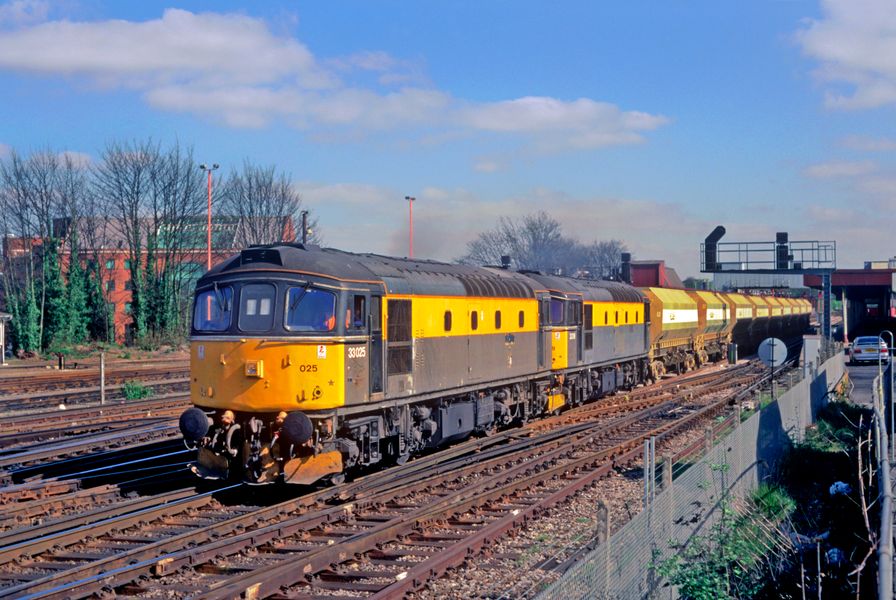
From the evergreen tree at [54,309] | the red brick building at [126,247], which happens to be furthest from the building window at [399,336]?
the red brick building at [126,247]

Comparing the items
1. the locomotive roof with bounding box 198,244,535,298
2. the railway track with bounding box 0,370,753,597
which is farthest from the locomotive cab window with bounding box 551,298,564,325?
the railway track with bounding box 0,370,753,597

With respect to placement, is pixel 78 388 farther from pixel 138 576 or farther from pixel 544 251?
pixel 544 251

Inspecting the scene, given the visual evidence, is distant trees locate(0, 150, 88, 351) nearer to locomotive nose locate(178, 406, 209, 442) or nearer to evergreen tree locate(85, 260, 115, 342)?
evergreen tree locate(85, 260, 115, 342)

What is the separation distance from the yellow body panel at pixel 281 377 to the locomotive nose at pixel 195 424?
16.3 inches

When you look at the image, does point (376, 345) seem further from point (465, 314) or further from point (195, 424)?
point (465, 314)

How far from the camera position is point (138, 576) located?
31.7 feet

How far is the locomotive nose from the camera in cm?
1320

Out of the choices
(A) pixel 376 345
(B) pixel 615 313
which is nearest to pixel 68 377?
(B) pixel 615 313

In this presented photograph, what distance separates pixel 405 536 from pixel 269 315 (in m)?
4.04

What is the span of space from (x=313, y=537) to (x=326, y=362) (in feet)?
8.99

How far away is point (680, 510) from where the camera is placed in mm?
10312

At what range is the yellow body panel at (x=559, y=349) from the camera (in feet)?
76.6

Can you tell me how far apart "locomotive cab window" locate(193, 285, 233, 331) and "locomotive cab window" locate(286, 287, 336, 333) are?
1.07m

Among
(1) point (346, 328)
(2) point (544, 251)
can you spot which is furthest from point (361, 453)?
(2) point (544, 251)
